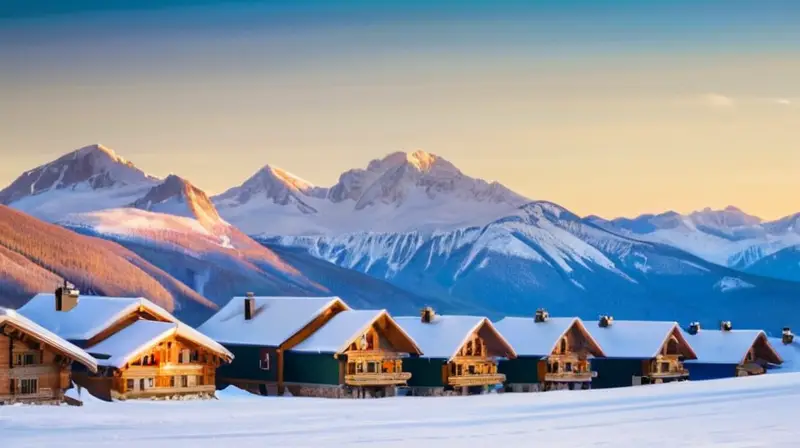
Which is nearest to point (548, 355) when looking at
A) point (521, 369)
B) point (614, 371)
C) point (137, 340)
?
point (521, 369)

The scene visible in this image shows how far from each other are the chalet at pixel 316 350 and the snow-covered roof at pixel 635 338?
93.4ft

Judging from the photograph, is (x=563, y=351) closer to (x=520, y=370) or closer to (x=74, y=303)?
(x=520, y=370)

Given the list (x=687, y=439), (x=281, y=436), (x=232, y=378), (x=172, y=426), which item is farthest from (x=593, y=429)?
(x=232, y=378)

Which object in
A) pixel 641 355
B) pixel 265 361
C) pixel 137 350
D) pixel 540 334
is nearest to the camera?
pixel 137 350

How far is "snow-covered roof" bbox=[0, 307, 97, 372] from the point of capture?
63750 mm

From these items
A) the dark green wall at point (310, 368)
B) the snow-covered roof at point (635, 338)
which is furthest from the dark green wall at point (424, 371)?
the snow-covered roof at point (635, 338)

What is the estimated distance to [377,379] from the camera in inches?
3413

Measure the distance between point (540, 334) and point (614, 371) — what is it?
33.9 ft

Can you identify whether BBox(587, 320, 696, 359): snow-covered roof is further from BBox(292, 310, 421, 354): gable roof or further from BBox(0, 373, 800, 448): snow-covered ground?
BBox(0, 373, 800, 448): snow-covered ground

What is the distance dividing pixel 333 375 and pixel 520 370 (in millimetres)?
23676

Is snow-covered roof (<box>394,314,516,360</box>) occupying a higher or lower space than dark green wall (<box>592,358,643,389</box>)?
higher

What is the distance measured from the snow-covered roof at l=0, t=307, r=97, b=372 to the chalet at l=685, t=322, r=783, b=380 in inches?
2765

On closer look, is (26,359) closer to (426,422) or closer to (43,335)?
(43,335)

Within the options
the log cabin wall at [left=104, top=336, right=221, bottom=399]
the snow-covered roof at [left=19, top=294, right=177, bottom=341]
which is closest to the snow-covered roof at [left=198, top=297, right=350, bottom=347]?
the log cabin wall at [left=104, top=336, right=221, bottom=399]
